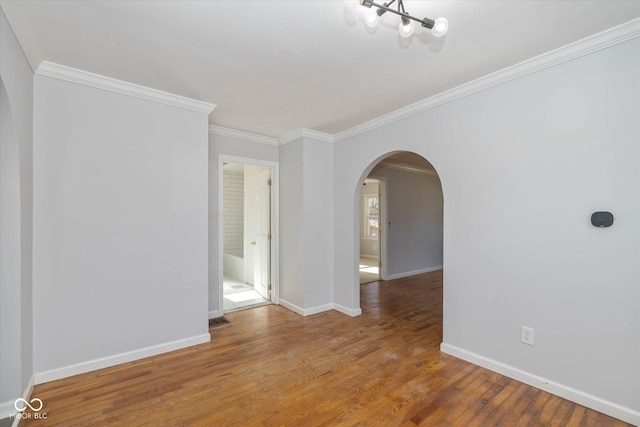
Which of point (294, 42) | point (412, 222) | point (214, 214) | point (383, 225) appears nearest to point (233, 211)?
point (214, 214)

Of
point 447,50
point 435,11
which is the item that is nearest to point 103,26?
point 435,11

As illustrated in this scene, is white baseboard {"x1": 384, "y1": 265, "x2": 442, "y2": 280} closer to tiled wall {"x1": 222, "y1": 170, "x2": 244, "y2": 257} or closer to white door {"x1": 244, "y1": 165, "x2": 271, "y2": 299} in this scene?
white door {"x1": 244, "y1": 165, "x2": 271, "y2": 299}

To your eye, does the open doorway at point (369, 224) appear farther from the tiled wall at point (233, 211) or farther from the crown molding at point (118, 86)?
the crown molding at point (118, 86)

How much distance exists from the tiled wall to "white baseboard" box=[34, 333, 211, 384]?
3.69m

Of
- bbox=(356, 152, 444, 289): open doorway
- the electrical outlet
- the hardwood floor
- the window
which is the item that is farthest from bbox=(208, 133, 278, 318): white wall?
the window

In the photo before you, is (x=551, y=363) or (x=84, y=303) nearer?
(x=551, y=363)

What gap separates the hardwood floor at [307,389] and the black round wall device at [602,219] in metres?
1.27

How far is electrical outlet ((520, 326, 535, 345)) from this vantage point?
2291mm

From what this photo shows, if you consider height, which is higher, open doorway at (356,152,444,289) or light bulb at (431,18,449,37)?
light bulb at (431,18,449,37)

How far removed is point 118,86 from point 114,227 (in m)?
1.27

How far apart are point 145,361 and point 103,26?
272 cm

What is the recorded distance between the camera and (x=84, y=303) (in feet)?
8.14

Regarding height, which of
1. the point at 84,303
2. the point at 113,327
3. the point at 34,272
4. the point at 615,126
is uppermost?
the point at 615,126

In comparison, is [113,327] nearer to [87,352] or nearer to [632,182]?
[87,352]
